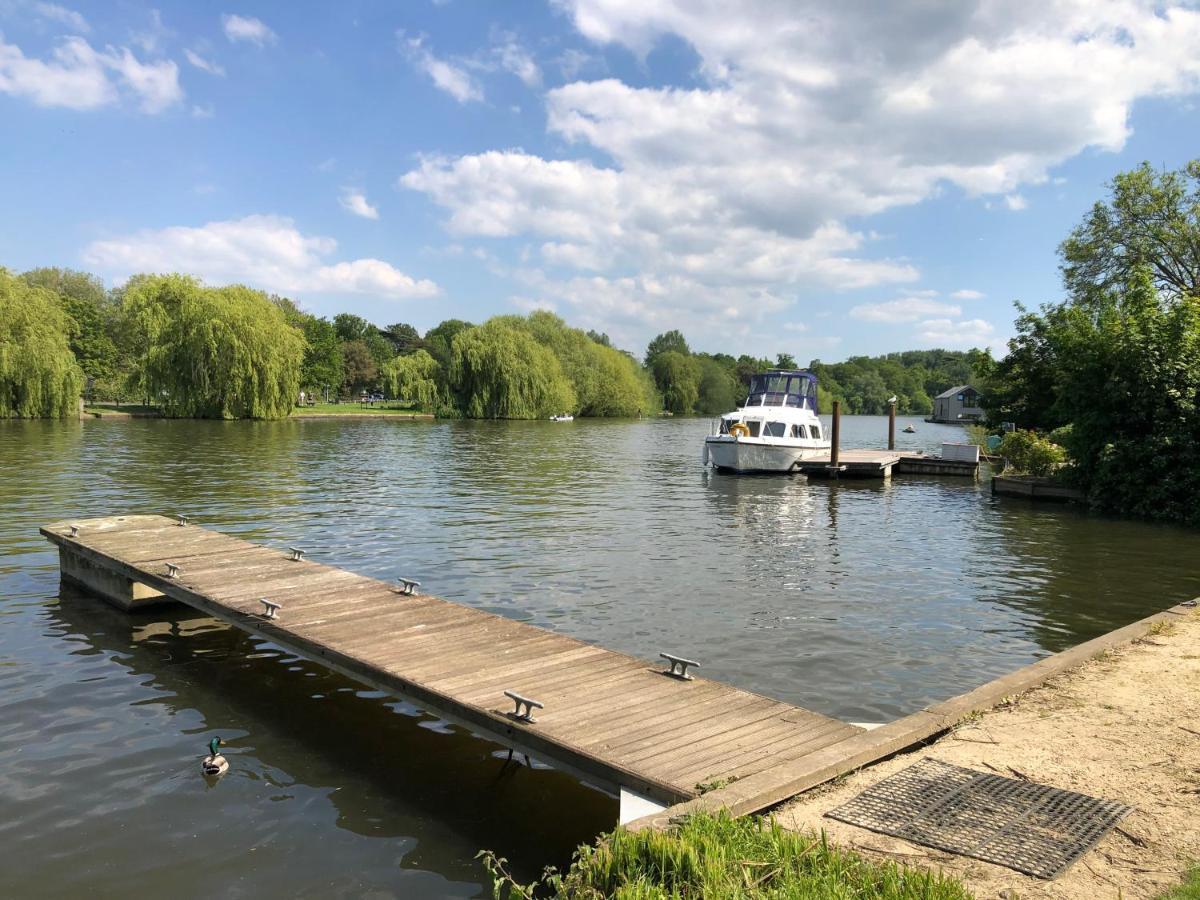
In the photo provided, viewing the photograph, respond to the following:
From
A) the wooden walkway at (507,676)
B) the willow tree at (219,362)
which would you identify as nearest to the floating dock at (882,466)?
the wooden walkway at (507,676)

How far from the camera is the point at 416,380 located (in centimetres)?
8300

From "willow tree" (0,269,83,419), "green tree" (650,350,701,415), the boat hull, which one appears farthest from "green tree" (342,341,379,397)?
the boat hull

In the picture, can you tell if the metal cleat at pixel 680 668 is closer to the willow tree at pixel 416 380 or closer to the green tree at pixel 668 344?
the willow tree at pixel 416 380

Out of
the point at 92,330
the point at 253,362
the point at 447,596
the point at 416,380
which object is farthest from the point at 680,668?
the point at 92,330

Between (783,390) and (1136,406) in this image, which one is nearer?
(1136,406)

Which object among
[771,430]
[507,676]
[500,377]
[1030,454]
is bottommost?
[507,676]

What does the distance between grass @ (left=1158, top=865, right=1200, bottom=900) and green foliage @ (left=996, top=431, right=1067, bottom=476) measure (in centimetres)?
2669

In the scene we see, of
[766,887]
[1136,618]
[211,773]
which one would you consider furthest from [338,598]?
[1136,618]

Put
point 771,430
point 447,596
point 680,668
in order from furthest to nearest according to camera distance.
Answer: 1. point 771,430
2. point 447,596
3. point 680,668

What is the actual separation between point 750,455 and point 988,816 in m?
29.8

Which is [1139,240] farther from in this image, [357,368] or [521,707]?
[357,368]

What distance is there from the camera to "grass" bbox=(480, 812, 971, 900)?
3752mm

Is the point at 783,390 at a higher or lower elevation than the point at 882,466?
higher

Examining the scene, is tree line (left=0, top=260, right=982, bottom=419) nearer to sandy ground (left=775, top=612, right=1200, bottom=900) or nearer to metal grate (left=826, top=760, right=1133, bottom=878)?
sandy ground (left=775, top=612, right=1200, bottom=900)
